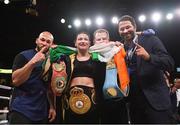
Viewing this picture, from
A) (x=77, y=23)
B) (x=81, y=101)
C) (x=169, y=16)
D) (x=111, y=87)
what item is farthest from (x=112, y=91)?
(x=77, y=23)

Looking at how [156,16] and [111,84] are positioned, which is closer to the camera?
[111,84]

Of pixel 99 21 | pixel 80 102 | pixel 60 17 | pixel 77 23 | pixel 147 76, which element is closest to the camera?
pixel 147 76

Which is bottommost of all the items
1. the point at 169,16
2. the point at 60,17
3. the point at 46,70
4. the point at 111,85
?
the point at 111,85

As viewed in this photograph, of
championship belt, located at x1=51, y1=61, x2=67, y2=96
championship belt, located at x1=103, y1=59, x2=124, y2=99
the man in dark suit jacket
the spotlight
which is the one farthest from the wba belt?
the spotlight

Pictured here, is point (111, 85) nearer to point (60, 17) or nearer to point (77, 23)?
point (77, 23)

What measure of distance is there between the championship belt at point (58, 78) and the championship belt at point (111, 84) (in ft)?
0.98

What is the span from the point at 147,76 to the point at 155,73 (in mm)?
61

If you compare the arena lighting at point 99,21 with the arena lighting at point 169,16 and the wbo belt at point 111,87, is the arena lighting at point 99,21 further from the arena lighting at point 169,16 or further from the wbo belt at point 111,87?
the wbo belt at point 111,87

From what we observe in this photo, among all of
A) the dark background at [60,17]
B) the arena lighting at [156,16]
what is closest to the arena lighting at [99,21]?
the dark background at [60,17]

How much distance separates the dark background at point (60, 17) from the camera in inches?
265

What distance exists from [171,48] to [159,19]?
2801mm

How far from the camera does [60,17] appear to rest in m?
7.79

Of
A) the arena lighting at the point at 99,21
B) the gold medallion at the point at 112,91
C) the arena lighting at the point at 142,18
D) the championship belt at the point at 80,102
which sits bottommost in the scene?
the championship belt at the point at 80,102

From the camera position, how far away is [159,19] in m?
7.27
